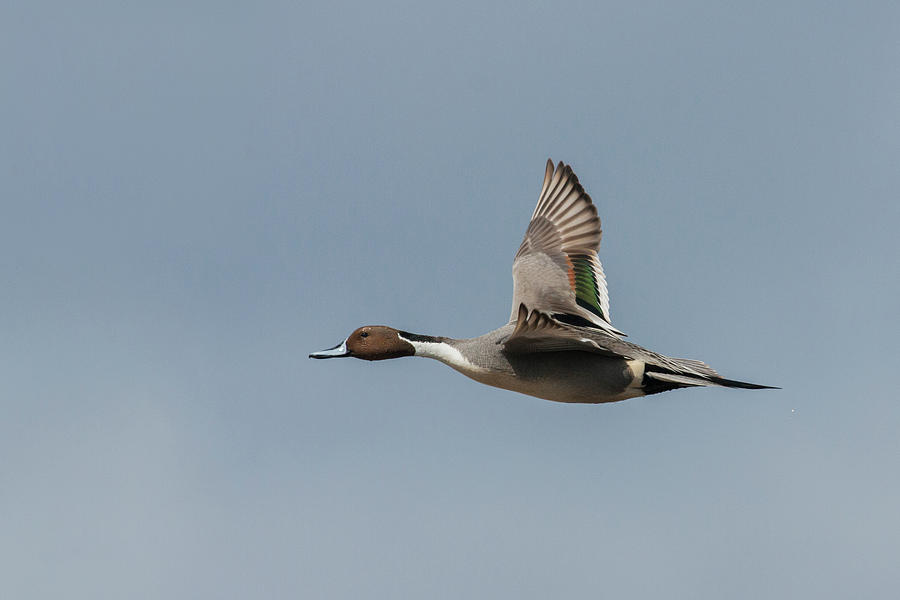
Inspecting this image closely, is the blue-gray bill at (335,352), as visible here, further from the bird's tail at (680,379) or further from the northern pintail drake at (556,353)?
the bird's tail at (680,379)

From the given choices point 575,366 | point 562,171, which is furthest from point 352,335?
point 562,171

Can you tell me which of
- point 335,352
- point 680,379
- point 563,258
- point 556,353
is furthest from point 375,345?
point 680,379

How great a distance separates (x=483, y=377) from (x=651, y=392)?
1.16m

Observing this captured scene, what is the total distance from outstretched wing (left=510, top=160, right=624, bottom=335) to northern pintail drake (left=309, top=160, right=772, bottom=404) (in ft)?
0.05

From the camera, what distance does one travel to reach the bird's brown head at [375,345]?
7.51 meters

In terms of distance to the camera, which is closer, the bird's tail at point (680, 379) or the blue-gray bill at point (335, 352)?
the bird's tail at point (680, 379)

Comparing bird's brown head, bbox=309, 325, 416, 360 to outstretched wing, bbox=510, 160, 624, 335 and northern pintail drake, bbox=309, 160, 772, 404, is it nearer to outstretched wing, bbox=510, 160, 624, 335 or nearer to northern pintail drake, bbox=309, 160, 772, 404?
northern pintail drake, bbox=309, 160, 772, 404

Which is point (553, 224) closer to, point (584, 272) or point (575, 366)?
point (584, 272)

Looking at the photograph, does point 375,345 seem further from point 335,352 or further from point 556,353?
point 556,353

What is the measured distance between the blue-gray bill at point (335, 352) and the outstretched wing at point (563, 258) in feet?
4.18

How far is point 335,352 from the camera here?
7.63 meters

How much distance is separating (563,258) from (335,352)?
2134 mm

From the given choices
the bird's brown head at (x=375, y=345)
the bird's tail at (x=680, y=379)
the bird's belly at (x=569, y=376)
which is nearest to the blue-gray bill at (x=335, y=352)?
the bird's brown head at (x=375, y=345)

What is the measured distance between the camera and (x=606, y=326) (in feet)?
24.2
